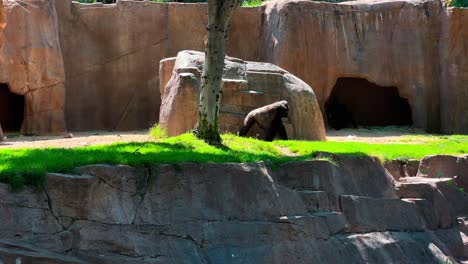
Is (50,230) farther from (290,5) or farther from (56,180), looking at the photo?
(290,5)

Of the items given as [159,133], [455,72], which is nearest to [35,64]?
[159,133]

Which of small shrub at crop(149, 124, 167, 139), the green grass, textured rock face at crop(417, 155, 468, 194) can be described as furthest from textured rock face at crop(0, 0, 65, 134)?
textured rock face at crop(417, 155, 468, 194)

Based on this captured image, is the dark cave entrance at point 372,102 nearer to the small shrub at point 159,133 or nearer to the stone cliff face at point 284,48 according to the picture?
the stone cliff face at point 284,48

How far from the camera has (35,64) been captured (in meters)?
17.9

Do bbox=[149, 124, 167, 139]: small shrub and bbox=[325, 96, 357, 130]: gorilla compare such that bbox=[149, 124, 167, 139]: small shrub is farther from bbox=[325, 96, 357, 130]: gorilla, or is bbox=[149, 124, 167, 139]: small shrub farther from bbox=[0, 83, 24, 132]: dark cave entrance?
bbox=[325, 96, 357, 130]: gorilla

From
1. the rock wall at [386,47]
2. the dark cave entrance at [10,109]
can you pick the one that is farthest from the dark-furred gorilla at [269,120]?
the dark cave entrance at [10,109]

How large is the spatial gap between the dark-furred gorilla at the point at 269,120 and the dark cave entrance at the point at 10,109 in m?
10.4

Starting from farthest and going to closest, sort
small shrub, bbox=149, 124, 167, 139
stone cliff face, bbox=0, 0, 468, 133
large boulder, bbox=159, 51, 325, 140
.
Result: stone cliff face, bbox=0, 0, 468, 133 < small shrub, bbox=149, 124, 167, 139 < large boulder, bbox=159, 51, 325, 140

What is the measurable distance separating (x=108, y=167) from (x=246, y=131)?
526 centimetres

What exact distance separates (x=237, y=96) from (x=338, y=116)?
9138 millimetres

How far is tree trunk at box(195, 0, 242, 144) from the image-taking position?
991cm

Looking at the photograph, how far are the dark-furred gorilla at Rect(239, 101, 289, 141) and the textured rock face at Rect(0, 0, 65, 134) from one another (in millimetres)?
7113

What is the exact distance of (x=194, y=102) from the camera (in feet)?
40.9

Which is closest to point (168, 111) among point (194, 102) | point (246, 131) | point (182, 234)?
point (194, 102)
